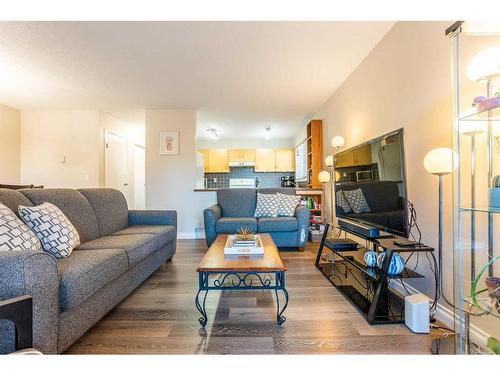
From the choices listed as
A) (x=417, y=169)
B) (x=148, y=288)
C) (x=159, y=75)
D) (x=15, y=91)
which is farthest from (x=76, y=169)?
(x=417, y=169)

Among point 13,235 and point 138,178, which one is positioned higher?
point 138,178

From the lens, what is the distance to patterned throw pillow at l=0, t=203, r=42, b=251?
136 cm

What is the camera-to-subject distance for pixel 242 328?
5.54 feet

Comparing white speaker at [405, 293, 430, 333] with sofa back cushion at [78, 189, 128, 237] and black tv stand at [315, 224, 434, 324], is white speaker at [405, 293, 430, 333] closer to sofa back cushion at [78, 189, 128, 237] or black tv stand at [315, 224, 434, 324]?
black tv stand at [315, 224, 434, 324]

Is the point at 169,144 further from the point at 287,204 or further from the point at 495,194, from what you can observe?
→ the point at 495,194

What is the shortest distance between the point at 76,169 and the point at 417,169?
18.6 ft

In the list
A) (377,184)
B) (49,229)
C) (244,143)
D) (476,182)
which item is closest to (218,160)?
(244,143)

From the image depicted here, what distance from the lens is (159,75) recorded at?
3.42 metres

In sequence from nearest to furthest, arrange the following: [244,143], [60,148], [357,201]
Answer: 1. [357,201]
2. [60,148]
3. [244,143]

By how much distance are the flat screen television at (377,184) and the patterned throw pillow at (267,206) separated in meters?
1.33

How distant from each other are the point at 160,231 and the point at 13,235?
56.4 inches

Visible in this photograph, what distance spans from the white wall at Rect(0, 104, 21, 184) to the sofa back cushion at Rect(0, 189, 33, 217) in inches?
155

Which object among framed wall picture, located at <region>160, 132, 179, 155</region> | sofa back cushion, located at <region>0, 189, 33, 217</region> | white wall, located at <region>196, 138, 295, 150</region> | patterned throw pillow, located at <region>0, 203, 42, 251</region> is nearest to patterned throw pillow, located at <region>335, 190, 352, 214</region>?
patterned throw pillow, located at <region>0, 203, 42, 251</region>
